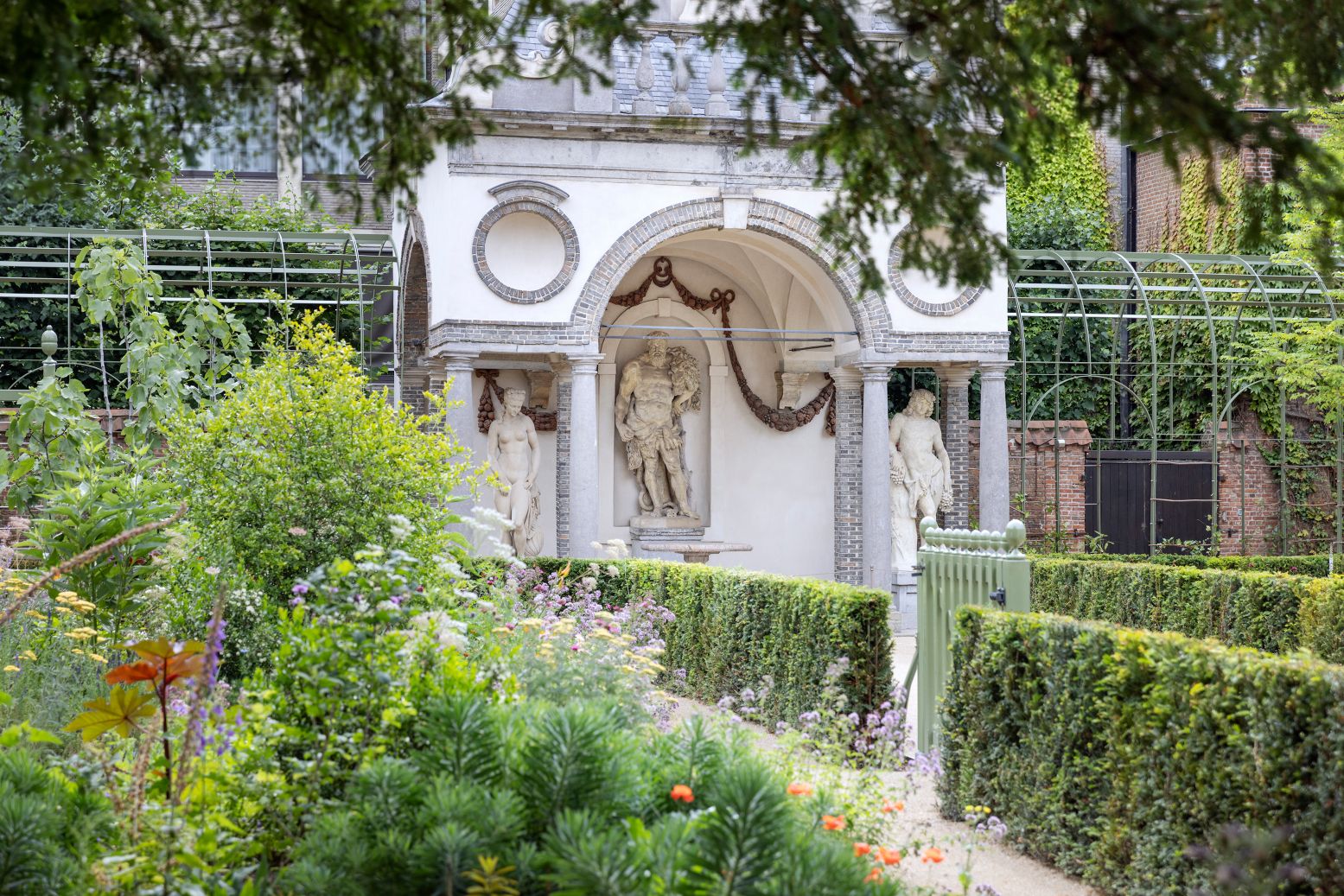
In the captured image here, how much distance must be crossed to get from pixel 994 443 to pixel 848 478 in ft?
6.43

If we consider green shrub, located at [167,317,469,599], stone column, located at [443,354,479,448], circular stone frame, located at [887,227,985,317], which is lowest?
green shrub, located at [167,317,469,599]

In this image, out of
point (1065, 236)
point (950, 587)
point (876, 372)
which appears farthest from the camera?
point (1065, 236)

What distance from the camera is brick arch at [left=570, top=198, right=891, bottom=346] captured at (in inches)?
601

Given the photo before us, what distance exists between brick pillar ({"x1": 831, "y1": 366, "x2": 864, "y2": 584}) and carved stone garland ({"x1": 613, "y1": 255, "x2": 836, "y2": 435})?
3.84 feet

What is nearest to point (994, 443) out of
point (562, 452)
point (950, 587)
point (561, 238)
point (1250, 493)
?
point (562, 452)

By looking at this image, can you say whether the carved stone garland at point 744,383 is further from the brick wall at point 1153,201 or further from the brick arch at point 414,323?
the brick wall at point 1153,201

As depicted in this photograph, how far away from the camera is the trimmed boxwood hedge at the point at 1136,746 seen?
4.48m

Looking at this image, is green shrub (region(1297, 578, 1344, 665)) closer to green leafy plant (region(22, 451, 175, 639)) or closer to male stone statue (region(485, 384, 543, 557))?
green leafy plant (region(22, 451, 175, 639))

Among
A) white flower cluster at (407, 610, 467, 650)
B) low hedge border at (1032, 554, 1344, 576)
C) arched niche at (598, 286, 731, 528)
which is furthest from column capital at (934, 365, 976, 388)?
white flower cluster at (407, 610, 467, 650)

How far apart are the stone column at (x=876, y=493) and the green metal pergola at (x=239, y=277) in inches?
208

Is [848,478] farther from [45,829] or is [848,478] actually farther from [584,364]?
[45,829]

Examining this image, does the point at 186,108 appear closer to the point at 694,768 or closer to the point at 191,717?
the point at 191,717

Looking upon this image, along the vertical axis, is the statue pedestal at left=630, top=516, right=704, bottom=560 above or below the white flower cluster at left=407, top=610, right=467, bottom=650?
below

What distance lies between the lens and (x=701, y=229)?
15.7m
